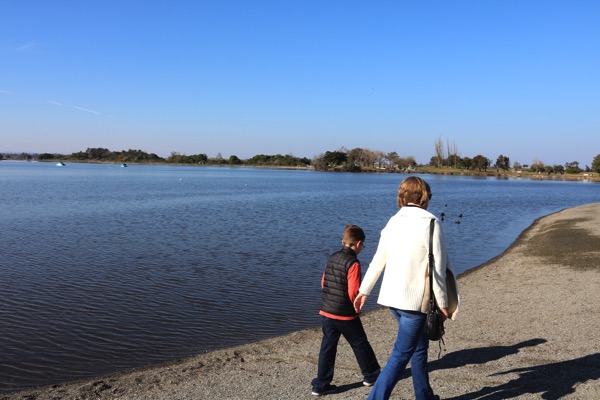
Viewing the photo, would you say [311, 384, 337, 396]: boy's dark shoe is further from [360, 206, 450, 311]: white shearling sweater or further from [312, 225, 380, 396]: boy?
[360, 206, 450, 311]: white shearling sweater

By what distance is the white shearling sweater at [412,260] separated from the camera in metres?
4.48

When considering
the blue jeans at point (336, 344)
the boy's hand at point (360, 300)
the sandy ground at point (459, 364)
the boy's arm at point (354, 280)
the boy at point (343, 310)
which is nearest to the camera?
the boy's hand at point (360, 300)

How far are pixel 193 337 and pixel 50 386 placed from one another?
2.90m

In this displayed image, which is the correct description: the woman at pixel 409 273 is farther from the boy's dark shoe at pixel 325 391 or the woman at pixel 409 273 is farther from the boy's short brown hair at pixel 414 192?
the boy's dark shoe at pixel 325 391

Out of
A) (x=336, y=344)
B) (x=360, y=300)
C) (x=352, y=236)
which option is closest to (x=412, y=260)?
(x=360, y=300)

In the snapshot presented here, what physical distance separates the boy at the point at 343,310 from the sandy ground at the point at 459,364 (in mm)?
250

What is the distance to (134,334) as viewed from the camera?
977 centimetres

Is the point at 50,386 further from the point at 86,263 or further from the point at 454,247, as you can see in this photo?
the point at 454,247

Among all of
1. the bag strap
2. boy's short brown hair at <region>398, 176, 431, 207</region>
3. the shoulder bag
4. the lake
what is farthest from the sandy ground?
boy's short brown hair at <region>398, 176, 431, 207</region>

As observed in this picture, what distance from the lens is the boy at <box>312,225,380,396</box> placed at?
5547 millimetres

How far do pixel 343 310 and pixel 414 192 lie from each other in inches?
67.9

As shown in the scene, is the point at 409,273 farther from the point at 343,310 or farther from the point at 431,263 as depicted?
the point at 343,310

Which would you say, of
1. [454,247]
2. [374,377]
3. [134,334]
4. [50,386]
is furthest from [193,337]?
[454,247]

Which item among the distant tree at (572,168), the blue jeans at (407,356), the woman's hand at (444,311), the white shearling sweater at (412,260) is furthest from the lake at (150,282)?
the distant tree at (572,168)
